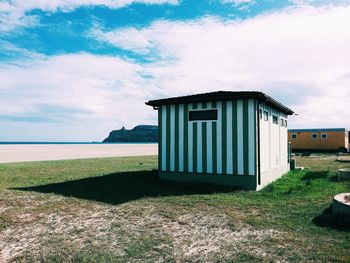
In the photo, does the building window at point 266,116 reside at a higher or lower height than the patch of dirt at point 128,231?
higher

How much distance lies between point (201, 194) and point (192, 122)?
3583 mm

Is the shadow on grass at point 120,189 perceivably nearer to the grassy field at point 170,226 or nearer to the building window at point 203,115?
the grassy field at point 170,226

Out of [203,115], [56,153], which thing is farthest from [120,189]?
[56,153]

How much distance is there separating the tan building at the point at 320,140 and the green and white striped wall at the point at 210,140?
27.5 metres

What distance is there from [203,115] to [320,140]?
92.3 ft

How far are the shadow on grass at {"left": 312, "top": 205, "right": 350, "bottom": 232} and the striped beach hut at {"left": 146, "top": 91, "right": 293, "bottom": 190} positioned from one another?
3816 mm

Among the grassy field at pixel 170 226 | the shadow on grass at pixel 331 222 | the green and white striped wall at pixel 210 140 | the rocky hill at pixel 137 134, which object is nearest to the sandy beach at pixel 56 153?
the green and white striped wall at pixel 210 140

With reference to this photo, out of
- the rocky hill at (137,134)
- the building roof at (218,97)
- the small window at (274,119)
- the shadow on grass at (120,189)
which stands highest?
the rocky hill at (137,134)

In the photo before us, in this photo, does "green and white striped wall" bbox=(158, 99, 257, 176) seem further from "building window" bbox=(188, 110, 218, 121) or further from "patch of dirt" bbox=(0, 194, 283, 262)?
"patch of dirt" bbox=(0, 194, 283, 262)

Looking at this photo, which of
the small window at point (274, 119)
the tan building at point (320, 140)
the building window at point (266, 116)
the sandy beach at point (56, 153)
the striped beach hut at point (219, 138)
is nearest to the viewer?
the striped beach hut at point (219, 138)

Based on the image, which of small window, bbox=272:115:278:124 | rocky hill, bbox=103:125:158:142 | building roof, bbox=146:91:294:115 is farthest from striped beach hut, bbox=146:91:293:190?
rocky hill, bbox=103:125:158:142

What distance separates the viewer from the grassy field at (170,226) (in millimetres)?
5074

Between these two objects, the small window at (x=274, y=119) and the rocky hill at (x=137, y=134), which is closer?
the small window at (x=274, y=119)

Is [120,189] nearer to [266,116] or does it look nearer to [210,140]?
[210,140]
